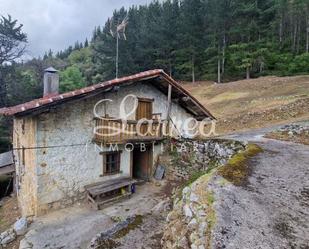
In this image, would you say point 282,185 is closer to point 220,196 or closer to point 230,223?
point 220,196

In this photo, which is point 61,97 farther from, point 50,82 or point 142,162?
point 142,162

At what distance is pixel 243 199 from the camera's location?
4785mm

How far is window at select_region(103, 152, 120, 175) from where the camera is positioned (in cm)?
1226

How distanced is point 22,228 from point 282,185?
27.4 feet

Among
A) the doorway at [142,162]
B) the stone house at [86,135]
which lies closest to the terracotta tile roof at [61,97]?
the stone house at [86,135]

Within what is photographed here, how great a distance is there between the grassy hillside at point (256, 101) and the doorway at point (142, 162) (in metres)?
8.08

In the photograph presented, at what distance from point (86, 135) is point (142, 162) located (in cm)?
381

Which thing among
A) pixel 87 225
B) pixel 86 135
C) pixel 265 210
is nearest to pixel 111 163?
pixel 86 135

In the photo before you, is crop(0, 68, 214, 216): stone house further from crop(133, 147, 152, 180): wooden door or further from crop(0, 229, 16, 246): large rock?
crop(0, 229, 16, 246): large rock

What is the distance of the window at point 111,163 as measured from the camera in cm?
1226

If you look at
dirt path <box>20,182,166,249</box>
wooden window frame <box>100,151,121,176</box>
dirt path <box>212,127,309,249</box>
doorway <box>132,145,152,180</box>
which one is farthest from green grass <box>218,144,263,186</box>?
doorway <box>132,145,152,180</box>

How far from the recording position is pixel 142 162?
14273 mm

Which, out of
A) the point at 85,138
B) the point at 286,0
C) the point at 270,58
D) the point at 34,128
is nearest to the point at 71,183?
the point at 85,138

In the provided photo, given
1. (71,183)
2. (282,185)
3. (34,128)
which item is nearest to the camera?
(282,185)
